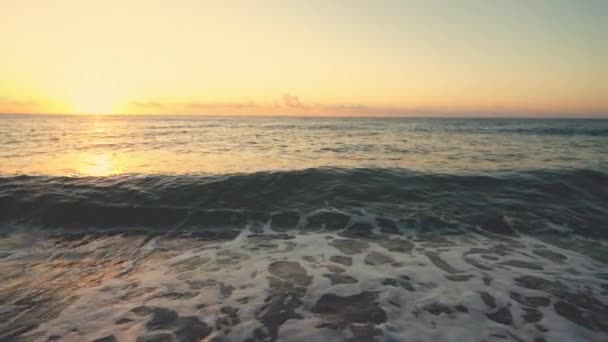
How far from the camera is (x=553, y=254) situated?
6727 mm

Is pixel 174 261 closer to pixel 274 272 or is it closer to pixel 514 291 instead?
pixel 274 272

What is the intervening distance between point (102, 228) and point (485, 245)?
8.98 m

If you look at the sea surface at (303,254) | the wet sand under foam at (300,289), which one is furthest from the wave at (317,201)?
the wet sand under foam at (300,289)

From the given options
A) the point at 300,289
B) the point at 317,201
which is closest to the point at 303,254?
the point at 300,289

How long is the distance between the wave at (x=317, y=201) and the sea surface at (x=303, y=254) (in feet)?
0.22

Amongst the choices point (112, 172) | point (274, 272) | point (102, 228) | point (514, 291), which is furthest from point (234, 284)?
point (112, 172)

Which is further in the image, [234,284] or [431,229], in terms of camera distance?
[431,229]

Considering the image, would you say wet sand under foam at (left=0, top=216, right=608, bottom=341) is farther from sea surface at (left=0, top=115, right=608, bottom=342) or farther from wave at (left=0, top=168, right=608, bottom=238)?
wave at (left=0, top=168, right=608, bottom=238)

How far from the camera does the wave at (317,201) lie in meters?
8.66

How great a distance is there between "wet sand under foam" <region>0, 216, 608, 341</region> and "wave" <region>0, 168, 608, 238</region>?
1.15 metres

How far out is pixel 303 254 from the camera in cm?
674

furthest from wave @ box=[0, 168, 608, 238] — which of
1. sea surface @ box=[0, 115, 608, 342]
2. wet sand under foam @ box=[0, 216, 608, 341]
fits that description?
wet sand under foam @ box=[0, 216, 608, 341]

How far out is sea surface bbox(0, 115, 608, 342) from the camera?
430 cm

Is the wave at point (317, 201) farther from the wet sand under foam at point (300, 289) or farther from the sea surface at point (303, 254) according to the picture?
the wet sand under foam at point (300, 289)
